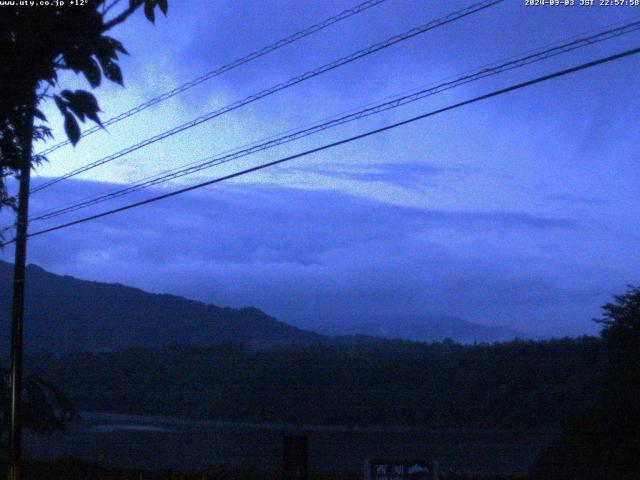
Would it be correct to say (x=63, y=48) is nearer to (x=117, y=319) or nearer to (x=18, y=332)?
(x=18, y=332)

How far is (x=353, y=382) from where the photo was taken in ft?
128

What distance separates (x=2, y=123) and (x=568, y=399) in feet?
93.6

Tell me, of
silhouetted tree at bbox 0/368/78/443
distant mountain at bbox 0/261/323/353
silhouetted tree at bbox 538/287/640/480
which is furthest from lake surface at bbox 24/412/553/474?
distant mountain at bbox 0/261/323/353

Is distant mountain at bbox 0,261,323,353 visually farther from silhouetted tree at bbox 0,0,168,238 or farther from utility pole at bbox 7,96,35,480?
silhouetted tree at bbox 0,0,168,238

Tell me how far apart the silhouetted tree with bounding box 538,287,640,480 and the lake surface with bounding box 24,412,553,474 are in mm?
1521

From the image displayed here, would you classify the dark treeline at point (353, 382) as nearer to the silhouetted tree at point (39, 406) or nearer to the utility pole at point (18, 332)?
the silhouetted tree at point (39, 406)

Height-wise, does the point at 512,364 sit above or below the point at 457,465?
above

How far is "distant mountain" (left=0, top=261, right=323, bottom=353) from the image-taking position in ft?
213

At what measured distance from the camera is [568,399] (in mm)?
31266

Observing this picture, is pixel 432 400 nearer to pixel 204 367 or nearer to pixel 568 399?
pixel 568 399

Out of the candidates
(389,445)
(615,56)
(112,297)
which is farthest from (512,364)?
(112,297)

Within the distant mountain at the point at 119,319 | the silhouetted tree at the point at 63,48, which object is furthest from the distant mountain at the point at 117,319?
the silhouetted tree at the point at 63,48

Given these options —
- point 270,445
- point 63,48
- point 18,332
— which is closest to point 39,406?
point 18,332

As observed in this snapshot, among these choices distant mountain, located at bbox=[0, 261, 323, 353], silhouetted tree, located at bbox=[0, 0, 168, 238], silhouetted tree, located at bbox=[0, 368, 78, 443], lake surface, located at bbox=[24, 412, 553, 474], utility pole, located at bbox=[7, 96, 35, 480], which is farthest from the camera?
distant mountain, located at bbox=[0, 261, 323, 353]
